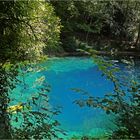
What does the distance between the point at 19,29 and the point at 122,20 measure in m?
23.2

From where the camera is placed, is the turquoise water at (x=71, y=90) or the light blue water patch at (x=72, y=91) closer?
the turquoise water at (x=71, y=90)

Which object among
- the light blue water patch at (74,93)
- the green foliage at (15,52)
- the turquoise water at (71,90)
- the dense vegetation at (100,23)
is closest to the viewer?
the green foliage at (15,52)

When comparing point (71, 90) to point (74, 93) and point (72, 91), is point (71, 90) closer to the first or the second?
point (74, 93)

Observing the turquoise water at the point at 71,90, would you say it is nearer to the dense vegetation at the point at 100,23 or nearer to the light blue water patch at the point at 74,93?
the light blue water patch at the point at 74,93

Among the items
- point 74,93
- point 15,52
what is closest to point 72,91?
point 74,93

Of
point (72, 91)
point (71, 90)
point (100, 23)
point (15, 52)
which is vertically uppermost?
point (15, 52)

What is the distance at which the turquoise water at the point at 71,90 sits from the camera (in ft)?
27.2

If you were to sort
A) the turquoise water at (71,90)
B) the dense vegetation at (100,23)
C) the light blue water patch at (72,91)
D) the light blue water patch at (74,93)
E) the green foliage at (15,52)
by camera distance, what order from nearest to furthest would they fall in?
1. the green foliage at (15,52)
2. the turquoise water at (71,90)
3. the light blue water patch at (72,91)
4. the light blue water patch at (74,93)
5. the dense vegetation at (100,23)

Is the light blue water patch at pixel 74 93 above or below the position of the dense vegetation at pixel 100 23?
below

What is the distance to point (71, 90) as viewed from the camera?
29.9ft

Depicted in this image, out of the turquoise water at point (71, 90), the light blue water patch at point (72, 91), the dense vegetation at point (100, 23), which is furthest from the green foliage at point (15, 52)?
the dense vegetation at point (100, 23)

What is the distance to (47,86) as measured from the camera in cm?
350

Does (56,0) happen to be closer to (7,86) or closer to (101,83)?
(101,83)

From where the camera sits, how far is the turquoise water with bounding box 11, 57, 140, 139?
27.2 ft
